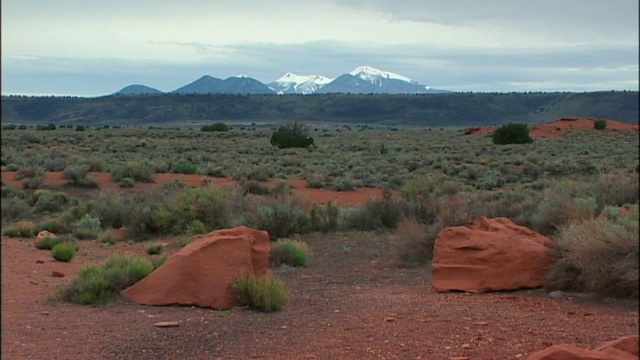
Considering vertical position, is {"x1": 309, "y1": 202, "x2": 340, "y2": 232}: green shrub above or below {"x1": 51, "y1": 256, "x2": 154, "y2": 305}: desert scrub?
below

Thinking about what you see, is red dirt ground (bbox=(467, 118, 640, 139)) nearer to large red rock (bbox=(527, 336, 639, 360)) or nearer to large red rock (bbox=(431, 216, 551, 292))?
large red rock (bbox=(431, 216, 551, 292))

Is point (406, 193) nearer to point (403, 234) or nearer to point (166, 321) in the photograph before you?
point (403, 234)

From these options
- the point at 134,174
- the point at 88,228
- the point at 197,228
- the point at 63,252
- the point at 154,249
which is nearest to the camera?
the point at 63,252

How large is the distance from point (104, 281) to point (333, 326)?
→ 14.0 ft

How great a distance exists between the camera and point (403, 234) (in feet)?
52.6

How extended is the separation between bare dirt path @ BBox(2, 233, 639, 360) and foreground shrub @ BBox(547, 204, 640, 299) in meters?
0.26

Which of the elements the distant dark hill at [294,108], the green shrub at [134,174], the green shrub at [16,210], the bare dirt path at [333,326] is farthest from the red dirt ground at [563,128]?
the bare dirt path at [333,326]

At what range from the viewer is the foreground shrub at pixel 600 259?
→ 9766 millimetres

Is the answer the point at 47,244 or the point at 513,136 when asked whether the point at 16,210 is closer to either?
the point at 47,244

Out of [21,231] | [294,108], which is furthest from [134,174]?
[294,108]

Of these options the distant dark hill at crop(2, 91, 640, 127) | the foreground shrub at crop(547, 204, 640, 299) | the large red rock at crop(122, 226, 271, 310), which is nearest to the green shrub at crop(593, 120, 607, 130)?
the distant dark hill at crop(2, 91, 640, 127)

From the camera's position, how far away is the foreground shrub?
32.0 ft

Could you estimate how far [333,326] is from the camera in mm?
9680

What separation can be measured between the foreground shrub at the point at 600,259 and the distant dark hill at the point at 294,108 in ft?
382
